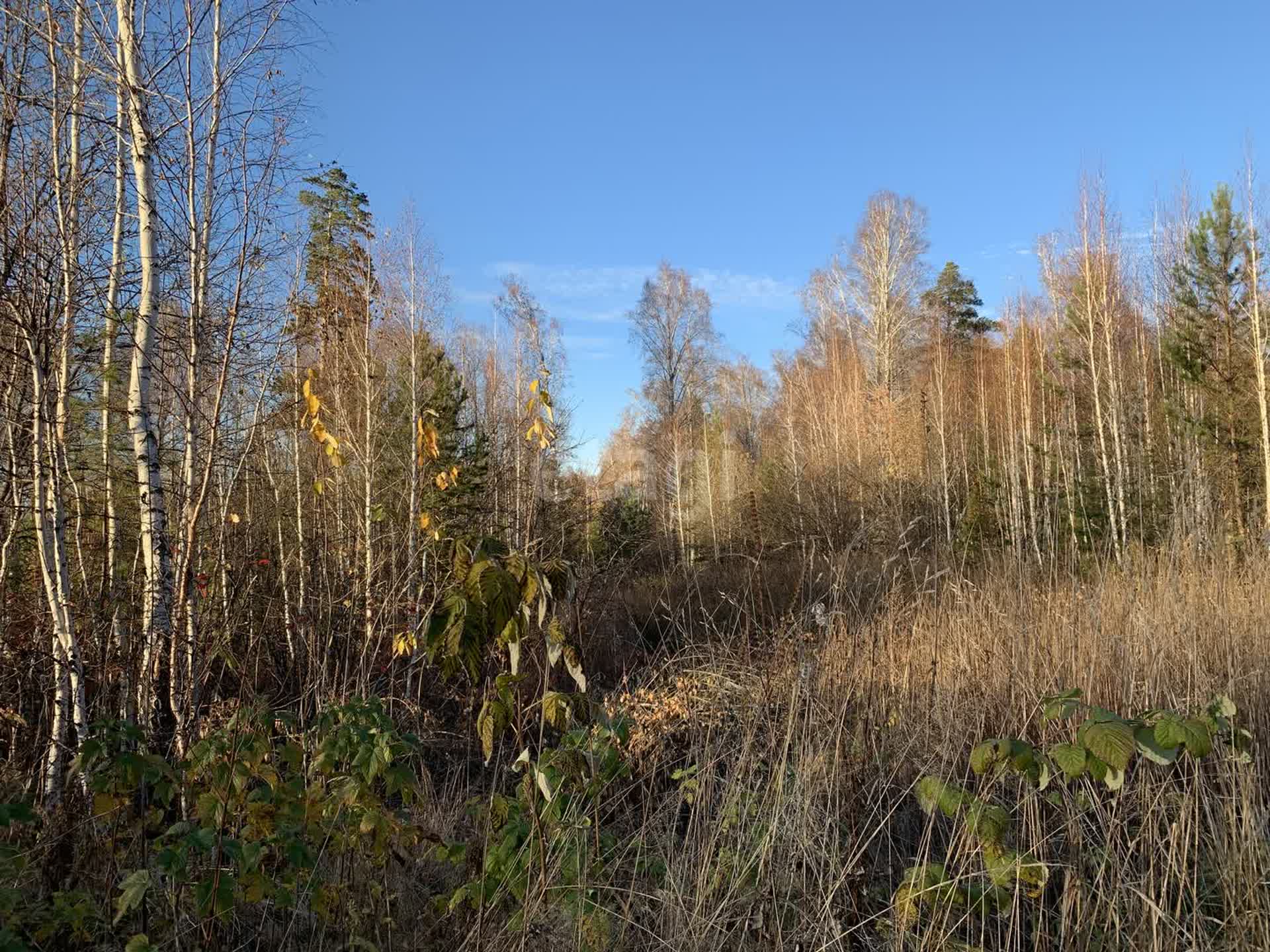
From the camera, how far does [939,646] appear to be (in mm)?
4137

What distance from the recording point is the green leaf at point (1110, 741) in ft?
4.41

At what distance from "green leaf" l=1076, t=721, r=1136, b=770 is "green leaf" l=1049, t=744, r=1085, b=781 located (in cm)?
3

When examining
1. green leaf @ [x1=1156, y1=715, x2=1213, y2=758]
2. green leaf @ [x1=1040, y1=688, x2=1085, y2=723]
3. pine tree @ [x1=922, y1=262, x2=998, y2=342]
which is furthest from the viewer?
pine tree @ [x1=922, y1=262, x2=998, y2=342]

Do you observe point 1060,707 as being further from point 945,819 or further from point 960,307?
point 960,307

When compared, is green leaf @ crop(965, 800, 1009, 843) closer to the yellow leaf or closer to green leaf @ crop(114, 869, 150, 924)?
green leaf @ crop(114, 869, 150, 924)

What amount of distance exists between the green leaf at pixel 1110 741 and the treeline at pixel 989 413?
1973 millimetres

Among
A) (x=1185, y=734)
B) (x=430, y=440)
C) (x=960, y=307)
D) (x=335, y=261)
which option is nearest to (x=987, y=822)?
(x=1185, y=734)

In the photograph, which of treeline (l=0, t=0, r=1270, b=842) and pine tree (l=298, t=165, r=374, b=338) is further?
pine tree (l=298, t=165, r=374, b=338)

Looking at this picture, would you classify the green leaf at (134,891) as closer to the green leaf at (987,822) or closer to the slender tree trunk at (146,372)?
the green leaf at (987,822)

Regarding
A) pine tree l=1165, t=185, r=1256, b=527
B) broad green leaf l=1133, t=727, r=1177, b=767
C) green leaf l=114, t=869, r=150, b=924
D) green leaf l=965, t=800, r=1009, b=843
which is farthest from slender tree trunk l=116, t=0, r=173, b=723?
pine tree l=1165, t=185, r=1256, b=527

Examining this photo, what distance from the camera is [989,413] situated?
1978 cm

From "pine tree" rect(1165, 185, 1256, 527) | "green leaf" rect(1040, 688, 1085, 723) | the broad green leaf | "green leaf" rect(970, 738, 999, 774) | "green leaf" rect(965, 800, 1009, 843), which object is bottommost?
"green leaf" rect(965, 800, 1009, 843)

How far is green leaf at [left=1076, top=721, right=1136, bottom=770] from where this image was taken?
4.41 feet

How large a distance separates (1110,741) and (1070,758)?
0.09 metres
